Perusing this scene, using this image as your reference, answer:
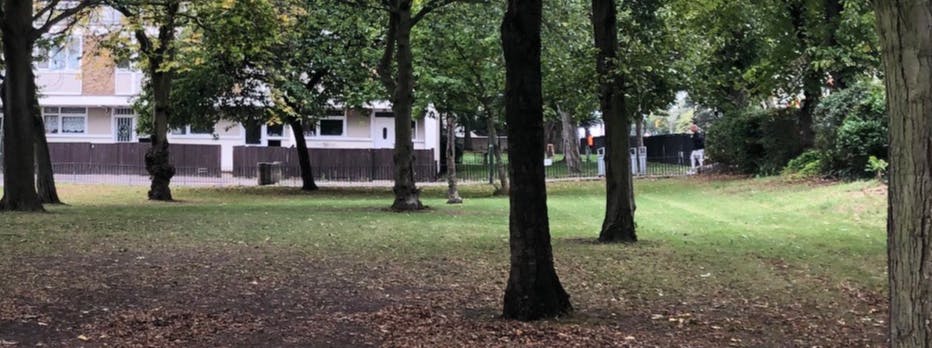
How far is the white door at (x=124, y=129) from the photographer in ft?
132

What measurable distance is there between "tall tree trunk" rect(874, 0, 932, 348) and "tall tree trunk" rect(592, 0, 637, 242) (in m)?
7.86

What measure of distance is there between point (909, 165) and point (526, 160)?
3149 mm

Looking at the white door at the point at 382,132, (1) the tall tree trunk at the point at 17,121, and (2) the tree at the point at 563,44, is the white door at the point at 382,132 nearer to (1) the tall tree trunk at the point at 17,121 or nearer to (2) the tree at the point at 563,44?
(2) the tree at the point at 563,44

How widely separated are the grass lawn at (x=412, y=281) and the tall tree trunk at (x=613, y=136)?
0.59 metres

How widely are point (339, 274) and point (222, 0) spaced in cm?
1057

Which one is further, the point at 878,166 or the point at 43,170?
the point at 43,170

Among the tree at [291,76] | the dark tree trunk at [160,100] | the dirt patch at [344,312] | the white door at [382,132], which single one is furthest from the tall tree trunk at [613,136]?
the white door at [382,132]

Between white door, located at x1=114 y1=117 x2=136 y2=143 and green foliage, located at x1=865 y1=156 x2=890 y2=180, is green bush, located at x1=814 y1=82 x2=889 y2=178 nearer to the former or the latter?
green foliage, located at x1=865 y1=156 x2=890 y2=180

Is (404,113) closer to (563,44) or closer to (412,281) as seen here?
(563,44)

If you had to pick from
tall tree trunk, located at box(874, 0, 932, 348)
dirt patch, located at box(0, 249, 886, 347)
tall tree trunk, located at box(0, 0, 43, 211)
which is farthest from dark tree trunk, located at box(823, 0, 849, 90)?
Result: tall tree trunk, located at box(0, 0, 43, 211)

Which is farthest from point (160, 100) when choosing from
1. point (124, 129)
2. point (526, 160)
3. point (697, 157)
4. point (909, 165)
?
point (697, 157)

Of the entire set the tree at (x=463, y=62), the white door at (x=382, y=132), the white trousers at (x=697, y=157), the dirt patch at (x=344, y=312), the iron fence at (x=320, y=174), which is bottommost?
the dirt patch at (x=344, y=312)

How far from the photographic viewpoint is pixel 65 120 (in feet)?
133

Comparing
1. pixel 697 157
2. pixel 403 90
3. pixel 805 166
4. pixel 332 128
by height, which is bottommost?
pixel 805 166
